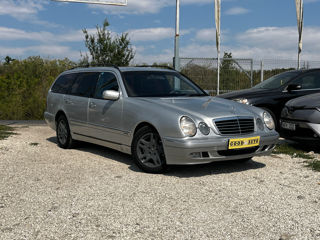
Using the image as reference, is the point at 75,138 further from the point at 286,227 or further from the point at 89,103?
the point at 286,227

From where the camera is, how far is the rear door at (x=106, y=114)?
6910 millimetres

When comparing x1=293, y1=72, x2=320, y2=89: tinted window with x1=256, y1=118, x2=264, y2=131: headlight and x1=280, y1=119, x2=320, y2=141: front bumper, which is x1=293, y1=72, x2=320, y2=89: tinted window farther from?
x1=256, y1=118, x2=264, y2=131: headlight

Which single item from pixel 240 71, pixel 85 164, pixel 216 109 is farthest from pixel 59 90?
pixel 240 71

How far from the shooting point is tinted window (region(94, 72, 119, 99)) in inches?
288

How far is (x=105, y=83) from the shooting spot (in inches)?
298

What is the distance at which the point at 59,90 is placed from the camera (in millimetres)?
9195

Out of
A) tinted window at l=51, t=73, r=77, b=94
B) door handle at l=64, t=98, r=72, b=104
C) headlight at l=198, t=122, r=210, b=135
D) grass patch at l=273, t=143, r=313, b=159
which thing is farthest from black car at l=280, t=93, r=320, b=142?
tinted window at l=51, t=73, r=77, b=94

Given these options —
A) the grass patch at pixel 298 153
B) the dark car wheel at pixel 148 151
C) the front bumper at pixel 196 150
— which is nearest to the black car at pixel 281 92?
the grass patch at pixel 298 153

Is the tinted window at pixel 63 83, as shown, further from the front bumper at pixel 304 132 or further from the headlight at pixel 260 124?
the front bumper at pixel 304 132

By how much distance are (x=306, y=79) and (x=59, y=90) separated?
589cm

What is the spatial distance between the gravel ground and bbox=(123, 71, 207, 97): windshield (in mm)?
1214

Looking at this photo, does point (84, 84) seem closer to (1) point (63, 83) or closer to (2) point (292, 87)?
(1) point (63, 83)

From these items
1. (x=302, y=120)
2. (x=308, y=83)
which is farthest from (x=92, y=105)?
(x=308, y=83)

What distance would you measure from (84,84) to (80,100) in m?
0.34
